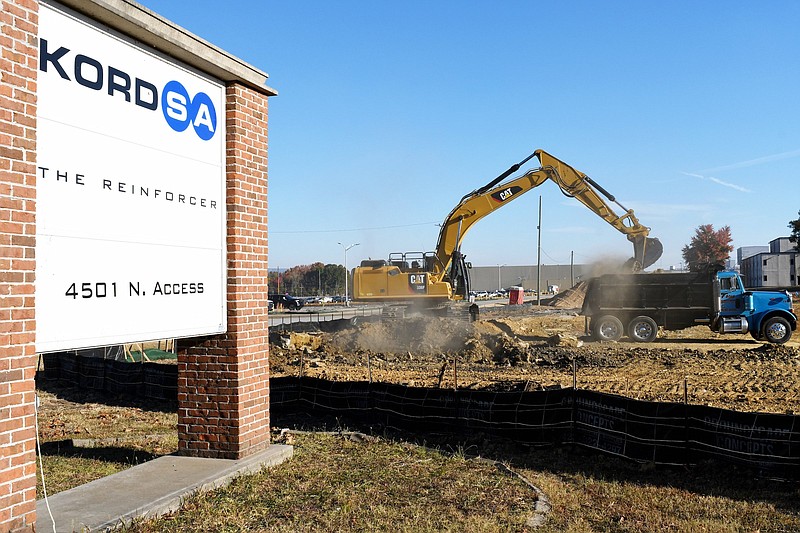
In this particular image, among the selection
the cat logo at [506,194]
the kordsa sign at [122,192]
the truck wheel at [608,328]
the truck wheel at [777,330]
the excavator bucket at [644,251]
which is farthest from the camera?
the cat logo at [506,194]

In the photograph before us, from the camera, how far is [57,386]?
19.9m

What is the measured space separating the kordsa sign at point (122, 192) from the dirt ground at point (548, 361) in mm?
8572

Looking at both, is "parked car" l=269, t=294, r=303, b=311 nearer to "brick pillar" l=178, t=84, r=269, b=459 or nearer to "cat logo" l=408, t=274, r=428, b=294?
"cat logo" l=408, t=274, r=428, b=294

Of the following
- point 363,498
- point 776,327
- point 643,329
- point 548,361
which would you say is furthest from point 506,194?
point 363,498

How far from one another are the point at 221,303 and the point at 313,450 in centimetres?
296

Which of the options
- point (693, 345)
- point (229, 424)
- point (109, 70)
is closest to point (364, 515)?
point (229, 424)

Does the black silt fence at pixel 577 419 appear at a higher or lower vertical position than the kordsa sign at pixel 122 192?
lower

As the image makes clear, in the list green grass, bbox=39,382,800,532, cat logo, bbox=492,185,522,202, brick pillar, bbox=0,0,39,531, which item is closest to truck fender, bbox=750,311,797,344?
cat logo, bbox=492,185,522,202

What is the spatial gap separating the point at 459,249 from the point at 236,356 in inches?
888

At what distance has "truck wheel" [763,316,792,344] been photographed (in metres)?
26.2

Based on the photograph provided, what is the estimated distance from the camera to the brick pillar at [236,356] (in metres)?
8.62

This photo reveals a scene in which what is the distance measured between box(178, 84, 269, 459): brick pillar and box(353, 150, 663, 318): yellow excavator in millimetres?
21128

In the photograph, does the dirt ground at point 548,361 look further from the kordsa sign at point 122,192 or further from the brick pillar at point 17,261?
the brick pillar at point 17,261

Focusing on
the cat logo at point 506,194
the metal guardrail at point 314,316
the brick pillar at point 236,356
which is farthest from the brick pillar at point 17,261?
the metal guardrail at point 314,316
